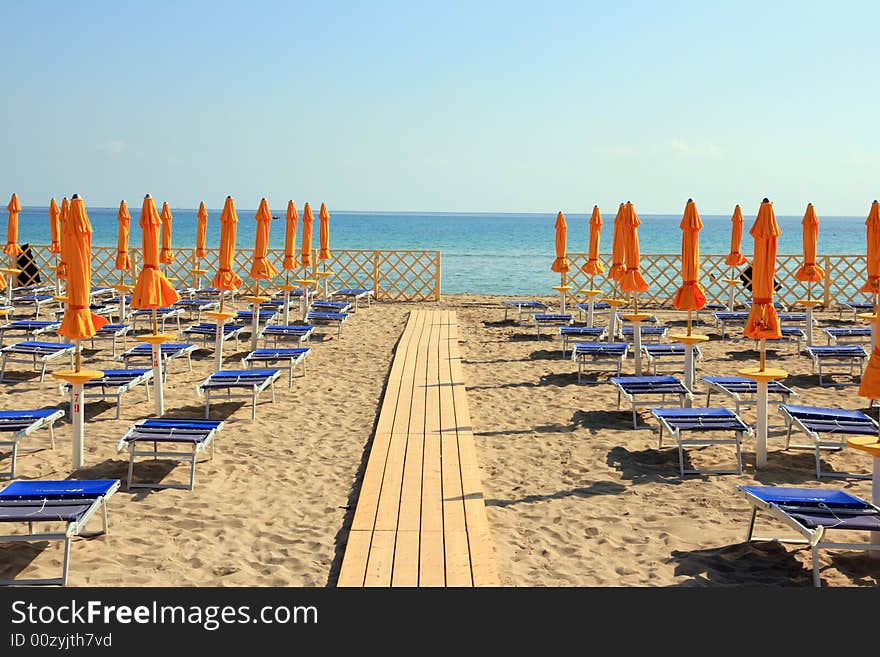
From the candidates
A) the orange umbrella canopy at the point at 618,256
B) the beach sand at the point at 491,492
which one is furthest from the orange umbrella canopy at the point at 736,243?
the beach sand at the point at 491,492

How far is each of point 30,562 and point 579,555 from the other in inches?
96.8

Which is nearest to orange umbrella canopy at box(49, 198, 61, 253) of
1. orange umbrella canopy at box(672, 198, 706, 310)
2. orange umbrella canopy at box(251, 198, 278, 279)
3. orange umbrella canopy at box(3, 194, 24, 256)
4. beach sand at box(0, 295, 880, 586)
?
orange umbrella canopy at box(3, 194, 24, 256)

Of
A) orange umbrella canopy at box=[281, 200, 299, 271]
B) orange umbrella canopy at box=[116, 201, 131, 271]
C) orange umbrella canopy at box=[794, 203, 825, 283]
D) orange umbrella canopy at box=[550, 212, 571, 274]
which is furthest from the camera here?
orange umbrella canopy at box=[550, 212, 571, 274]

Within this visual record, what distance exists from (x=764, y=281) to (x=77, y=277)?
4135mm

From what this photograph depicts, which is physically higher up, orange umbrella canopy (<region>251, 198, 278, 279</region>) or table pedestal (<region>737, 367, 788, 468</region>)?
orange umbrella canopy (<region>251, 198, 278, 279</region>)

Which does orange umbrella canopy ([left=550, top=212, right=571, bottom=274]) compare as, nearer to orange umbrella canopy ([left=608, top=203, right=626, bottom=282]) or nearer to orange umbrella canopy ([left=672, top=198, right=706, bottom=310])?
orange umbrella canopy ([left=608, top=203, right=626, bottom=282])

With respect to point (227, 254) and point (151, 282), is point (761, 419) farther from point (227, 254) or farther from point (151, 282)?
point (227, 254)

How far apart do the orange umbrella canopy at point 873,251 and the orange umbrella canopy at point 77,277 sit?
7002mm

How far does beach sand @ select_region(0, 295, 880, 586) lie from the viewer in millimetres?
3744

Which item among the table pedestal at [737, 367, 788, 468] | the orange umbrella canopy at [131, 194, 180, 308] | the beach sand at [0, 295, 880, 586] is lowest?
the beach sand at [0, 295, 880, 586]

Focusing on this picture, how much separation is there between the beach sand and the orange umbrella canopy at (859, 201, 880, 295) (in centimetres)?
99

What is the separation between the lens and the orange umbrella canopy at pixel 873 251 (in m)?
8.37

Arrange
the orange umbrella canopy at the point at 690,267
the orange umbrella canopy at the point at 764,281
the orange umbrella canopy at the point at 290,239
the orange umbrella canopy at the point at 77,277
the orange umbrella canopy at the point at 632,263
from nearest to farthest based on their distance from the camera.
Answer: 1. the orange umbrella canopy at the point at 77,277
2. the orange umbrella canopy at the point at 764,281
3. the orange umbrella canopy at the point at 690,267
4. the orange umbrella canopy at the point at 632,263
5. the orange umbrella canopy at the point at 290,239

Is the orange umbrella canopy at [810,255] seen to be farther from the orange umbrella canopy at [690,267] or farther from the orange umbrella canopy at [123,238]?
the orange umbrella canopy at [123,238]
